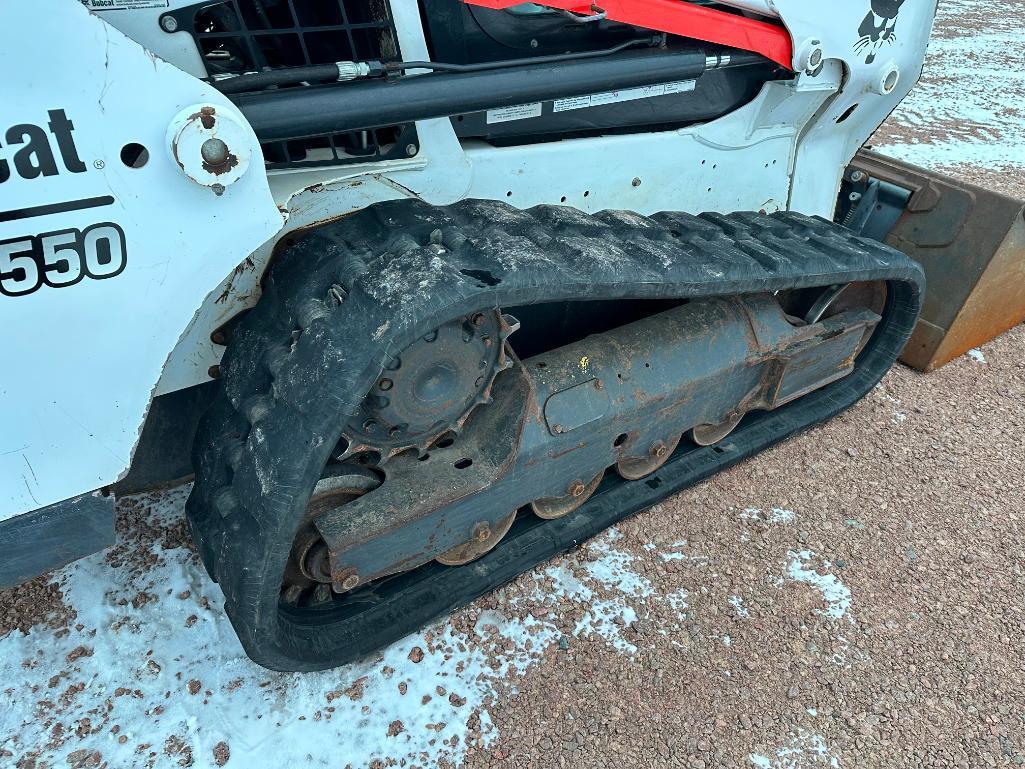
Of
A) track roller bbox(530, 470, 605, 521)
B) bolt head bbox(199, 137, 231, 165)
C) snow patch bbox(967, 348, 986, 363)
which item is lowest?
snow patch bbox(967, 348, 986, 363)

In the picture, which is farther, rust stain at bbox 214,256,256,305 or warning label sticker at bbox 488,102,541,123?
warning label sticker at bbox 488,102,541,123

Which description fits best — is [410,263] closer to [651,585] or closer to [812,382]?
[651,585]

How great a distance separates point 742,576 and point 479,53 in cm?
147

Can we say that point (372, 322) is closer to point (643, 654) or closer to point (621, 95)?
point (621, 95)

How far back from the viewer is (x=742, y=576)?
203cm

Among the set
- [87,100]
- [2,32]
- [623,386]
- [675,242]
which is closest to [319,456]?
[87,100]

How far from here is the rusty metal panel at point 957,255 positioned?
2.66 meters

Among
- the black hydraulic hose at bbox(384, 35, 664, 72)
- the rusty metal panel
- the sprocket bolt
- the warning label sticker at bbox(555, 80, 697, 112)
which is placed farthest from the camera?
the rusty metal panel

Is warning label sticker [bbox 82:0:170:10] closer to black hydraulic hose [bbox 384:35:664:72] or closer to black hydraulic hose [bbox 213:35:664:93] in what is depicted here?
black hydraulic hose [bbox 213:35:664:93]

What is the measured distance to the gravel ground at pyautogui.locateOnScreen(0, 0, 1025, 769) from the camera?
1635 millimetres

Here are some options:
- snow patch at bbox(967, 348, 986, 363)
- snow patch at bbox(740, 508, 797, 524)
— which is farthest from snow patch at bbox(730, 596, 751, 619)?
snow patch at bbox(967, 348, 986, 363)

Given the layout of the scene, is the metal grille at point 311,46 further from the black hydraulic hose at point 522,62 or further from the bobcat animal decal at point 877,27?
the bobcat animal decal at point 877,27

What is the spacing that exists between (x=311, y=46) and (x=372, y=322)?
0.64 metres

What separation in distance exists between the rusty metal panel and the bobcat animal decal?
2.88 ft
